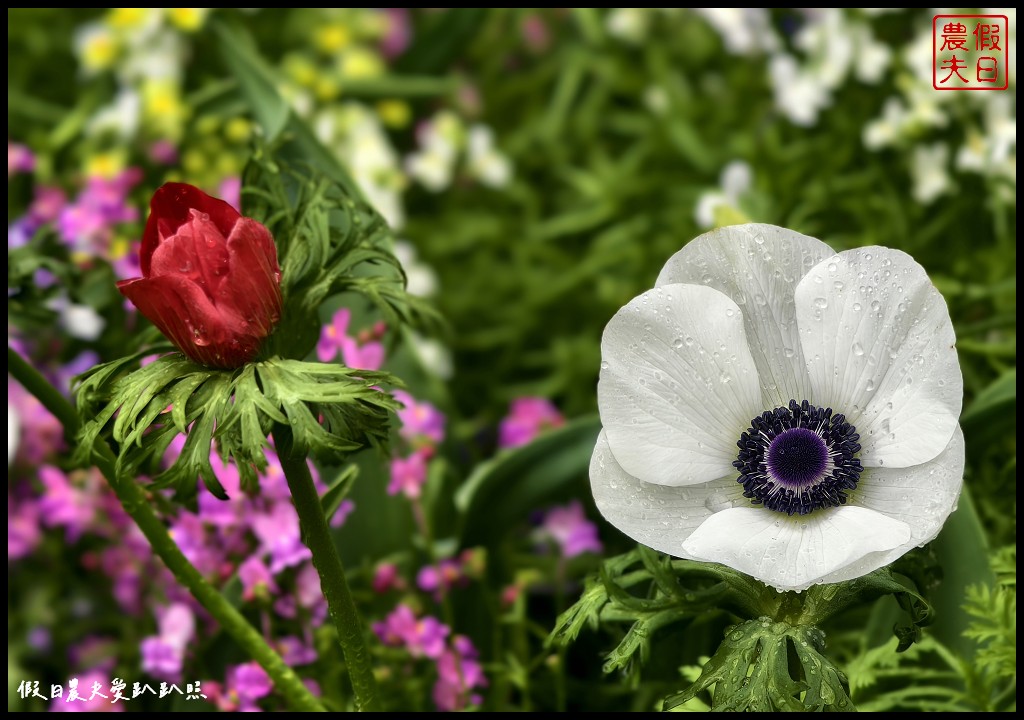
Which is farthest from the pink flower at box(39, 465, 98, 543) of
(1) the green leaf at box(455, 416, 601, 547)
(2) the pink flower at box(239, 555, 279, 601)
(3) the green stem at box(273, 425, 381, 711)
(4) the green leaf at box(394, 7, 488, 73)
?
(4) the green leaf at box(394, 7, 488, 73)

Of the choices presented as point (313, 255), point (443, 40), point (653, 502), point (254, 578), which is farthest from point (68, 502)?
point (443, 40)

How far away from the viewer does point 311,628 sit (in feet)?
3.28

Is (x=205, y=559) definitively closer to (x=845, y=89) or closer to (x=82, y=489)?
(x=82, y=489)

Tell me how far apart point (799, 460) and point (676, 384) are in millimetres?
89

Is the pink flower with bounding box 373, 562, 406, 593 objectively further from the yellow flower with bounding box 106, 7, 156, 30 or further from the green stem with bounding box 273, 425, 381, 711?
the yellow flower with bounding box 106, 7, 156, 30

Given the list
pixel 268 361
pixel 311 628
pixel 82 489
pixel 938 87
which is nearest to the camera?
pixel 268 361

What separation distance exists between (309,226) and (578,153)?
1.13 meters

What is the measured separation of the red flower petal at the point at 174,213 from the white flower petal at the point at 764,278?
Result: 0.28 metres

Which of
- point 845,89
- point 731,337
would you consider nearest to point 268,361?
point 731,337

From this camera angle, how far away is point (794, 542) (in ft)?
2.17

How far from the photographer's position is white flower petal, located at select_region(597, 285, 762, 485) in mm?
685

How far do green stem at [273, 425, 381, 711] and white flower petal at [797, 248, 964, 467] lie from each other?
0.33 metres

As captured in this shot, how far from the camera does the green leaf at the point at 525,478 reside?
110 cm

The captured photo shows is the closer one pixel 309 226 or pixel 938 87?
pixel 309 226
